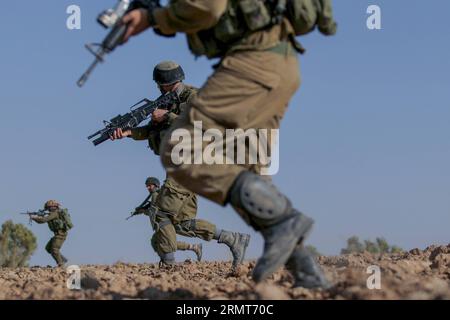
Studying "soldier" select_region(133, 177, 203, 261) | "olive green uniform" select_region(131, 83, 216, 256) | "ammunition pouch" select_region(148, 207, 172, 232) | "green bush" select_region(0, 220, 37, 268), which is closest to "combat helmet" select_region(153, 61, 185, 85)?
"olive green uniform" select_region(131, 83, 216, 256)

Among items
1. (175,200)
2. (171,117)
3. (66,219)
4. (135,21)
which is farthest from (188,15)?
(66,219)

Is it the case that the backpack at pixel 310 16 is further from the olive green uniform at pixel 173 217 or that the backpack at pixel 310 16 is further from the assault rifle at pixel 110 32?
the olive green uniform at pixel 173 217

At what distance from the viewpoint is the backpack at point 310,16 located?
344 centimetres

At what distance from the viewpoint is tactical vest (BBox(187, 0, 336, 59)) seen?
3369 mm

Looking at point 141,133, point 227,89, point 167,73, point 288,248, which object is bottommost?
point 288,248

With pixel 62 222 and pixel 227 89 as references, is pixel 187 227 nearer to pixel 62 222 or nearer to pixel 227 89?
pixel 227 89

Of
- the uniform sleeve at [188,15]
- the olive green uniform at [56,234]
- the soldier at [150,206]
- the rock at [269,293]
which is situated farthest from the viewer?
the olive green uniform at [56,234]

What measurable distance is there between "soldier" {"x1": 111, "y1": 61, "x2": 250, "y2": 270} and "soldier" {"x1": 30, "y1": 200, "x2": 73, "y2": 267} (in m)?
5.24

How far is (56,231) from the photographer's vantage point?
1343 cm

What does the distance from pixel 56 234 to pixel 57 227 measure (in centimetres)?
13

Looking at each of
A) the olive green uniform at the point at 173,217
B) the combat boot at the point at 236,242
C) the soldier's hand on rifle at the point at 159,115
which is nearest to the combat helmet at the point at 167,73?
the soldier's hand on rifle at the point at 159,115
